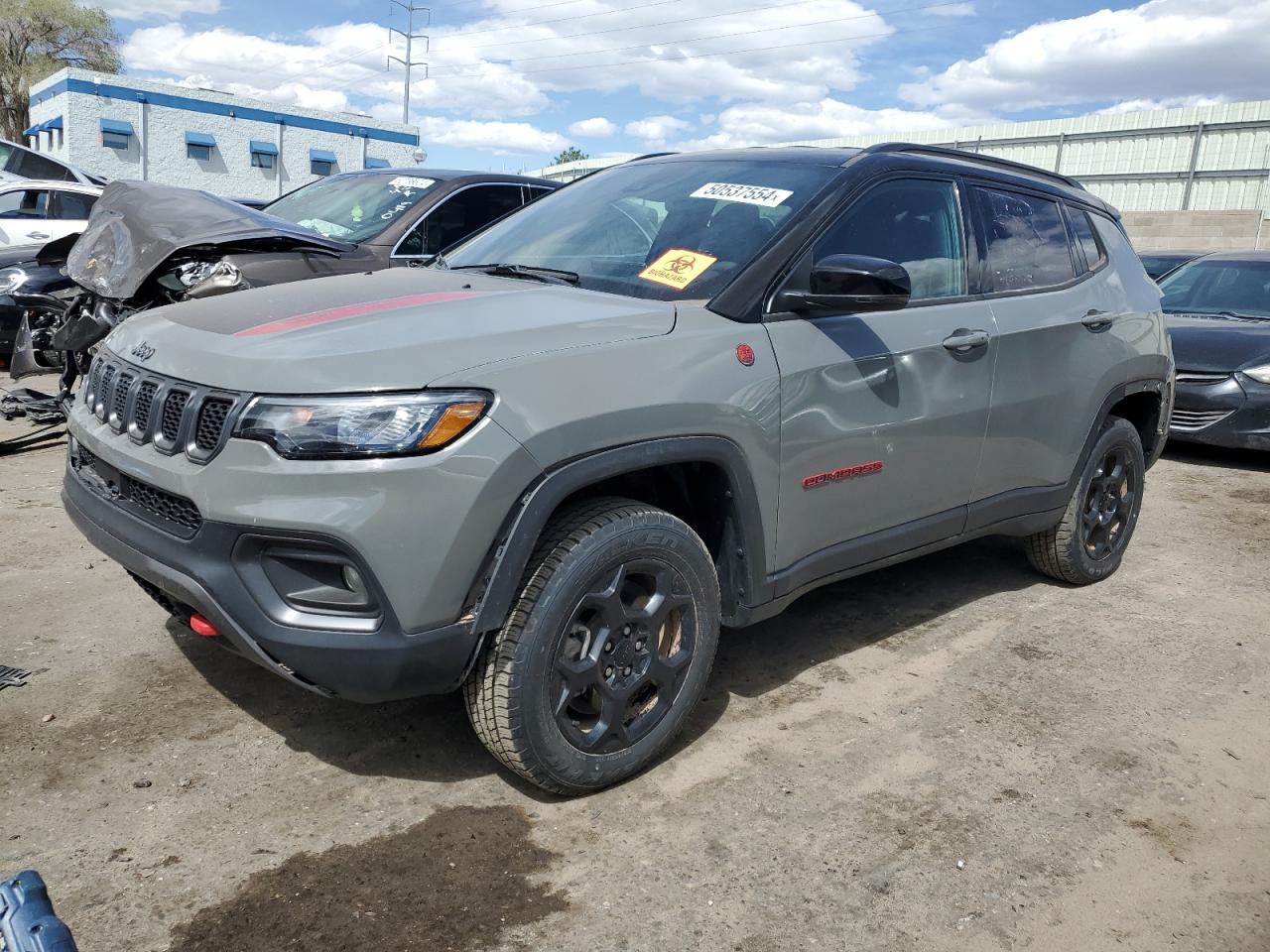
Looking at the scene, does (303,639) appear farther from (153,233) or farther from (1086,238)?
(1086,238)

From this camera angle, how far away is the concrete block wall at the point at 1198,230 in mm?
18438

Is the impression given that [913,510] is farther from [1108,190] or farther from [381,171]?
[1108,190]

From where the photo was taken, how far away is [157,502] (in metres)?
2.65

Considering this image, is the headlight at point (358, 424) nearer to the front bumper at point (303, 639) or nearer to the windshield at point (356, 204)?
the front bumper at point (303, 639)

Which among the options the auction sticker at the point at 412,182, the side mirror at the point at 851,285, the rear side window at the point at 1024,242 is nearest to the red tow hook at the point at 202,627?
the side mirror at the point at 851,285

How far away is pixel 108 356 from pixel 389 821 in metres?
1.53

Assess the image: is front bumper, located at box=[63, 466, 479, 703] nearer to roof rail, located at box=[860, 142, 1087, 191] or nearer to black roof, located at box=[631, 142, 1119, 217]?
black roof, located at box=[631, 142, 1119, 217]

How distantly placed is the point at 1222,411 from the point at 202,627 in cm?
718

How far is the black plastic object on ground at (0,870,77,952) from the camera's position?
158 centimetres

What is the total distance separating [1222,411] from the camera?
7.53m

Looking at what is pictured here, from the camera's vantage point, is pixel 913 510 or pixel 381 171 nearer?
pixel 913 510

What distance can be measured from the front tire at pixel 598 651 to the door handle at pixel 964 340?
127 centimetres

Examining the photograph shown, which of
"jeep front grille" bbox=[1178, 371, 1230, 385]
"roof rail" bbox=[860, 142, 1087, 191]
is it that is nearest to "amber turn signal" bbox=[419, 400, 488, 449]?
"roof rail" bbox=[860, 142, 1087, 191]

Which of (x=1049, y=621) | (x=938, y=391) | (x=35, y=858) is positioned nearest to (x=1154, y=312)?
(x=1049, y=621)
